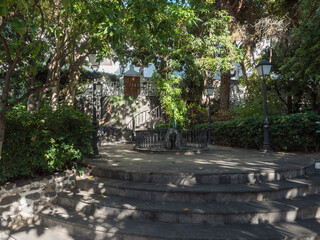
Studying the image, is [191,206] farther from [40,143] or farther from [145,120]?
[145,120]

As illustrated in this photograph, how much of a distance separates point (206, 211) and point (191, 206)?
1.03 feet

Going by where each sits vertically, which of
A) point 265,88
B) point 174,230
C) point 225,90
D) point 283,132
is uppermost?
point 225,90

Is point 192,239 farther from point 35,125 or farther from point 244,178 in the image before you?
point 35,125

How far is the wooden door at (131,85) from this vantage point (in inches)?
760

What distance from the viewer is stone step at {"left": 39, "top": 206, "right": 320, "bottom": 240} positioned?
3080mm

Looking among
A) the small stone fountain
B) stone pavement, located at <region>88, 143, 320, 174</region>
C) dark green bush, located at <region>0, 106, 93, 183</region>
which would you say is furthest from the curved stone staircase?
the small stone fountain

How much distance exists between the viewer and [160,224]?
352cm

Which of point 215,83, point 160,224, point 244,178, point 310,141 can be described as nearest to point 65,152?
point 160,224

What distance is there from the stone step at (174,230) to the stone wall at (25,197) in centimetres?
90

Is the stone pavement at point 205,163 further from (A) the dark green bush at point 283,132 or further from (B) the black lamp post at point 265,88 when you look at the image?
(B) the black lamp post at point 265,88

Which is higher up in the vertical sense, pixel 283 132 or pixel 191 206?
pixel 283 132

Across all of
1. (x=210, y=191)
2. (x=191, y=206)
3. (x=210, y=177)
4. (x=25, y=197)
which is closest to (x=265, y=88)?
(x=210, y=177)

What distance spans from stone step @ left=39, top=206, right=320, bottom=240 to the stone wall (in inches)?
35.6

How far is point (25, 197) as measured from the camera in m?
4.43
